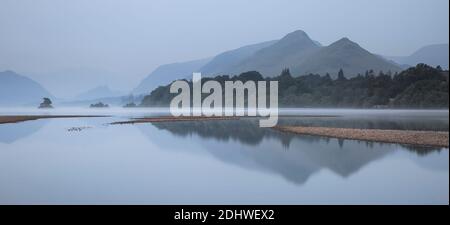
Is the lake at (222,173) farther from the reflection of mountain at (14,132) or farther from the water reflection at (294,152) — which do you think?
the reflection of mountain at (14,132)

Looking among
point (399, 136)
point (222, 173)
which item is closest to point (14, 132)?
point (222, 173)

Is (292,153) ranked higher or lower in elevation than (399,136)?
lower

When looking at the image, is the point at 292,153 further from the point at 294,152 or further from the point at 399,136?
the point at 399,136

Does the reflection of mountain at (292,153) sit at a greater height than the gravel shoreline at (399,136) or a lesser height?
lesser

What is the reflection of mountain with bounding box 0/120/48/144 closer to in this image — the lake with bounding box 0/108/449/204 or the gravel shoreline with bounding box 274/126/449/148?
the lake with bounding box 0/108/449/204

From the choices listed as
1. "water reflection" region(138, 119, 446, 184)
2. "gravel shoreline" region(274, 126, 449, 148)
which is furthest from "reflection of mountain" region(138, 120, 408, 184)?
"gravel shoreline" region(274, 126, 449, 148)

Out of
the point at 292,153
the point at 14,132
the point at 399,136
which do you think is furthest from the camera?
the point at 14,132
